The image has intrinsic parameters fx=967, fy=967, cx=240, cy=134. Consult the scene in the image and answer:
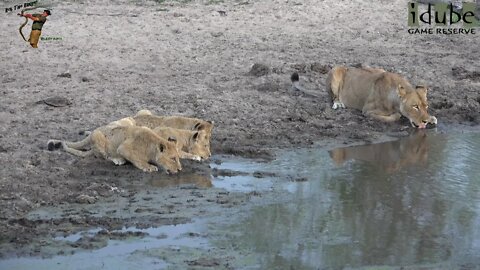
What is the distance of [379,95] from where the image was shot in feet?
37.9

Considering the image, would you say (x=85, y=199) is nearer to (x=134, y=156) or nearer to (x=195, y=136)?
(x=134, y=156)

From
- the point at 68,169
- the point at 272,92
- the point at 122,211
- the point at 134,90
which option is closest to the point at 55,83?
the point at 134,90

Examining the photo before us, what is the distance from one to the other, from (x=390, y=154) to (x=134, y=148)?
2.76 m

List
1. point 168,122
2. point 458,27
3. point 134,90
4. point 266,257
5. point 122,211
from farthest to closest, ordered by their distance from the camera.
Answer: point 458,27, point 134,90, point 168,122, point 122,211, point 266,257

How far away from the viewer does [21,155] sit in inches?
359

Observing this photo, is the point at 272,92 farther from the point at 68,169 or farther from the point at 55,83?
the point at 68,169

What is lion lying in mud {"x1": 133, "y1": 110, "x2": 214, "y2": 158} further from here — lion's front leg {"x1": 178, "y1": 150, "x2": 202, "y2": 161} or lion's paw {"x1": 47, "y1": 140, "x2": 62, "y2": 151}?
lion's paw {"x1": 47, "y1": 140, "x2": 62, "y2": 151}

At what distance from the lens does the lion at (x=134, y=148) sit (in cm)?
895

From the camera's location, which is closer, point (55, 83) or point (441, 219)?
point (441, 219)

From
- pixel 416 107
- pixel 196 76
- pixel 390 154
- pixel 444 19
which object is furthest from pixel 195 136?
pixel 444 19

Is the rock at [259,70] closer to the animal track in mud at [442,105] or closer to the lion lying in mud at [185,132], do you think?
the animal track in mud at [442,105]

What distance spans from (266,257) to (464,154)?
388 centimetres

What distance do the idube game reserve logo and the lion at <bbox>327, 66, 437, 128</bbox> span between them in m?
4.27

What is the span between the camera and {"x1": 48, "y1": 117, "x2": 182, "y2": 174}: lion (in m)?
8.95
